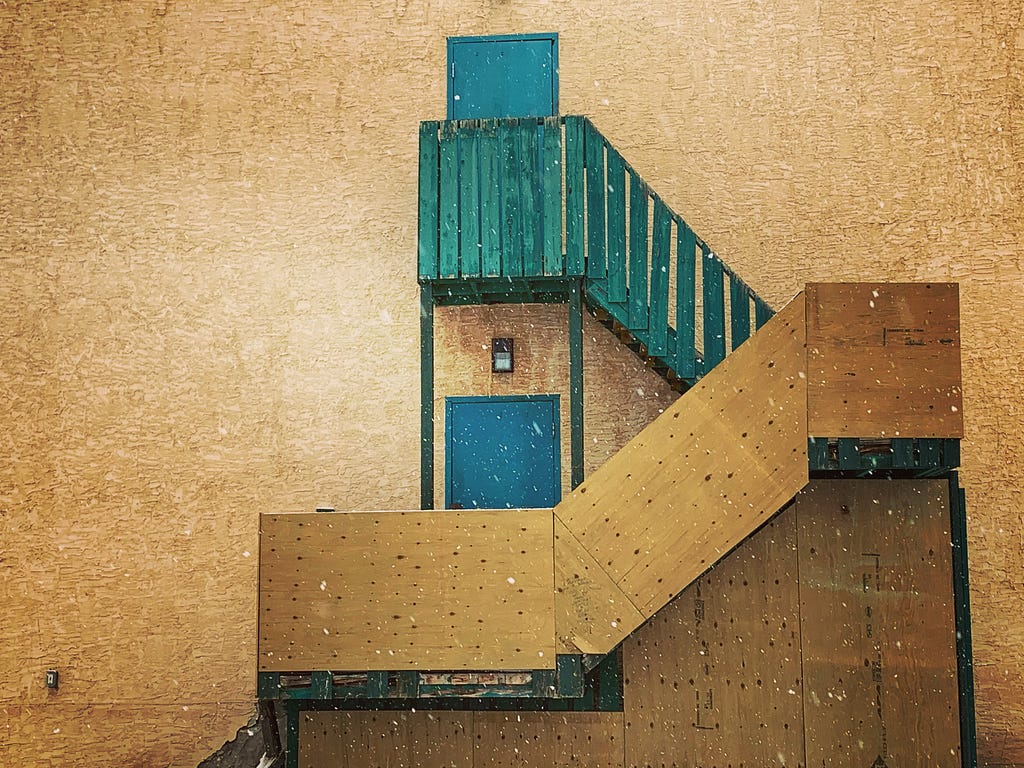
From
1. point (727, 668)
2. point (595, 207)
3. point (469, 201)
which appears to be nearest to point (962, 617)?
point (727, 668)

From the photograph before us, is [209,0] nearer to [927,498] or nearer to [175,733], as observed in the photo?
[175,733]

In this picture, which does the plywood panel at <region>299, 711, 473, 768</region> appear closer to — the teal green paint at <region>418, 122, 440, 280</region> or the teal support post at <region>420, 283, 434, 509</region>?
the teal support post at <region>420, 283, 434, 509</region>

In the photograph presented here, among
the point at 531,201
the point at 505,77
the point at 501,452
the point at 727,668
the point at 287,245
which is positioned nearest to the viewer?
the point at 727,668

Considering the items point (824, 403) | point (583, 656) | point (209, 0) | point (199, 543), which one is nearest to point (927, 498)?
point (824, 403)

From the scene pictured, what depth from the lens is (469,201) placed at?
9469mm

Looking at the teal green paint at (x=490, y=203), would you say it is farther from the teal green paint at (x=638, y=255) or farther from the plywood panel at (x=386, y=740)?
the plywood panel at (x=386, y=740)

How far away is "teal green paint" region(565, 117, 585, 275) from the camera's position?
30.6ft

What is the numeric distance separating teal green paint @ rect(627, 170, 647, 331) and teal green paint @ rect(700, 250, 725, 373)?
544 millimetres

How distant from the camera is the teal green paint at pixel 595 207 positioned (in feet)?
30.6

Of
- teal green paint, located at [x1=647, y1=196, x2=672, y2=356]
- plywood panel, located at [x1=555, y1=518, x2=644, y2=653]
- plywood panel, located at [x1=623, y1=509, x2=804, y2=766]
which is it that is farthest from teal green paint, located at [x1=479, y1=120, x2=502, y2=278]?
plywood panel, located at [x1=623, y1=509, x2=804, y2=766]

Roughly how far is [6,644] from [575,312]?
272 inches

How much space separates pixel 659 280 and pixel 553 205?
1.14m

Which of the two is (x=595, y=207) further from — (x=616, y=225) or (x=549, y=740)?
(x=549, y=740)

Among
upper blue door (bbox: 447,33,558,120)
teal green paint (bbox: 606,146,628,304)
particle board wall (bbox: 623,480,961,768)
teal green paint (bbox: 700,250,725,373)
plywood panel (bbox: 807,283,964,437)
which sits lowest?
particle board wall (bbox: 623,480,961,768)
